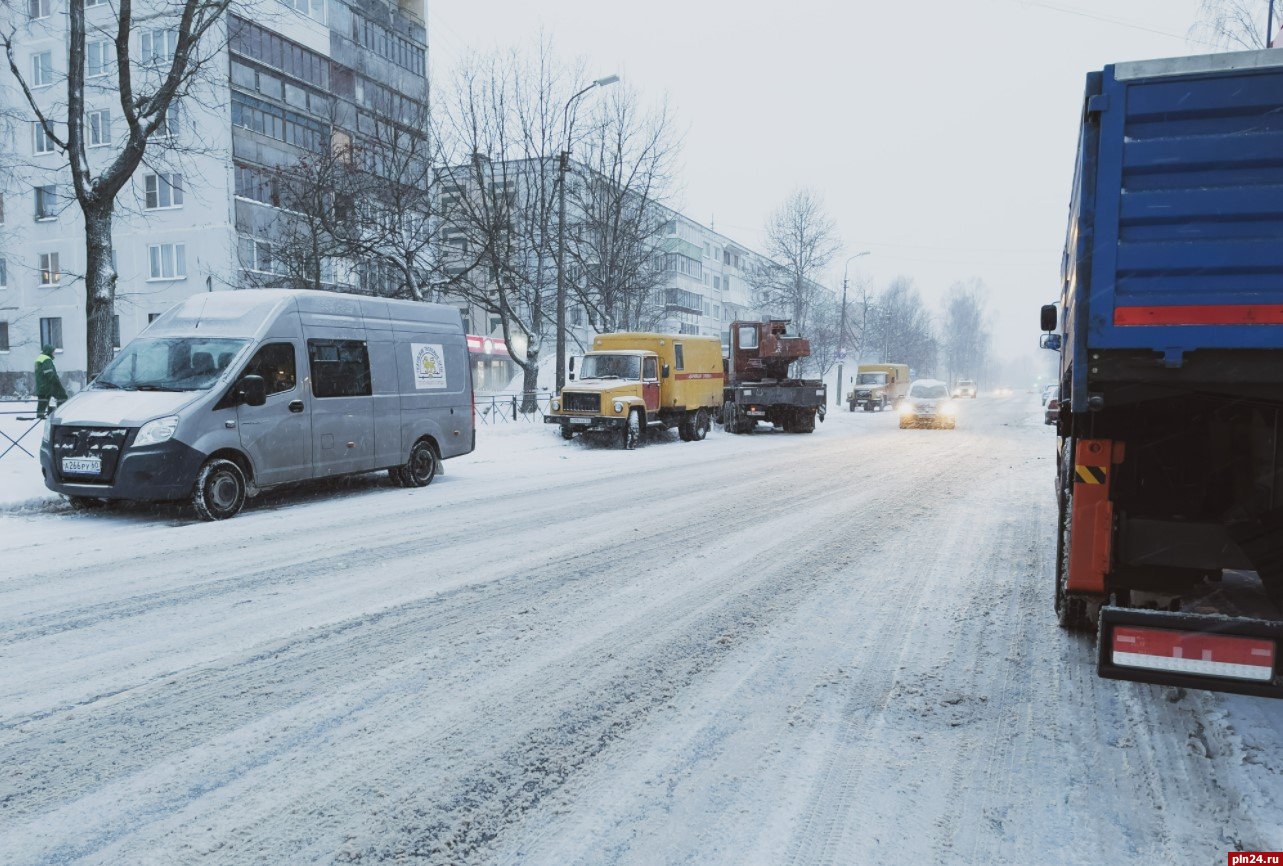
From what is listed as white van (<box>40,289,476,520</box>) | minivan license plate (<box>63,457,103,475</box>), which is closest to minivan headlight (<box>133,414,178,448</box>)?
white van (<box>40,289,476,520</box>)

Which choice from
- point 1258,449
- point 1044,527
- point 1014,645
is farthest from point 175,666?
point 1044,527

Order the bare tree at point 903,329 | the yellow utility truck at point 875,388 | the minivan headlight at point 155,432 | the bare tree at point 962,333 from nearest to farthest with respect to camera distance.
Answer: the minivan headlight at point 155,432
the yellow utility truck at point 875,388
the bare tree at point 903,329
the bare tree at point 962,333

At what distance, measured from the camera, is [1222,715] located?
366 cm

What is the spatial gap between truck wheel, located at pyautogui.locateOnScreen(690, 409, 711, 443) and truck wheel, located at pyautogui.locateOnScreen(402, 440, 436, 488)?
10917 mm

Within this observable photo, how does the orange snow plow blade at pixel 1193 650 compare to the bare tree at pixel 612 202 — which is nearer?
the orange snow plow blade at pixel 1193 650

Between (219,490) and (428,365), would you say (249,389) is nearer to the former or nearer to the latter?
(219,490)

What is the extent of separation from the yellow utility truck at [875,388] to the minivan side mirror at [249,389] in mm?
40644

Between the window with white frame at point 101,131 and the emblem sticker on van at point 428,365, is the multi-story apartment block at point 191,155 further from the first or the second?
the emblem sticker on van at point 428,365

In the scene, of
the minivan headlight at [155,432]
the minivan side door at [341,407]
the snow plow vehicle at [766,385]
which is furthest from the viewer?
the snow plow vehicle at [766,385]

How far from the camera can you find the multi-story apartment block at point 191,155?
3309cm

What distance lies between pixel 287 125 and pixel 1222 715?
39.7 metres

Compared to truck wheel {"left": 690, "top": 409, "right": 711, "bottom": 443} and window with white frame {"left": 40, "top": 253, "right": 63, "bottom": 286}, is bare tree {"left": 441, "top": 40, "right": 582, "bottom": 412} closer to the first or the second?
truck wheel {"left": 690, "top": 409, "right": 711, "bottom": 443}

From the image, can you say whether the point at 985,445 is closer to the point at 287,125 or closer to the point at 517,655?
the point at 517,655

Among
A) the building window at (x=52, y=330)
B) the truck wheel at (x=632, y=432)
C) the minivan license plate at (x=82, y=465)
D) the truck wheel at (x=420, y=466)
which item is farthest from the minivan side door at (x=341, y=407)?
the building window at (x=52, y=330)
